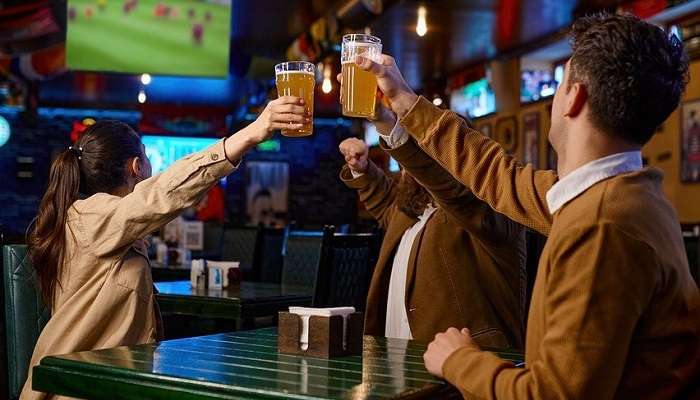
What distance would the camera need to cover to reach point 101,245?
244cm

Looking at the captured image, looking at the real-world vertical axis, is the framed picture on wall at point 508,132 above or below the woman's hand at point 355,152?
above

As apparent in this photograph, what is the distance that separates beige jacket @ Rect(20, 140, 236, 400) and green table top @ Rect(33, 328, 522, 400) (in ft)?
0.96

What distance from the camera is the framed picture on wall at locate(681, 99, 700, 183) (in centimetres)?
743

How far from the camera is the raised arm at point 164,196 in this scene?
7.78ft

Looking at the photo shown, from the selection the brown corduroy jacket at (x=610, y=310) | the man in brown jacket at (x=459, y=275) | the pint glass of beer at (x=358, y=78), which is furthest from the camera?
the man in brown jacket at (x=459, y=275)

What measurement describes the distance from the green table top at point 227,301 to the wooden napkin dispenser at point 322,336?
5.37 ft

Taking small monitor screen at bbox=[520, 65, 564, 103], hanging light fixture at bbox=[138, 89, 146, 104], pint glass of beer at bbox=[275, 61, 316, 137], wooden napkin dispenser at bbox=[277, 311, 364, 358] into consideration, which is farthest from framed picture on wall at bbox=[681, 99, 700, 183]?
hanging light fixture at bbox=[138, 89, 146, 104]

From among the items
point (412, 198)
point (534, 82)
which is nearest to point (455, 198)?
point (412, 198)

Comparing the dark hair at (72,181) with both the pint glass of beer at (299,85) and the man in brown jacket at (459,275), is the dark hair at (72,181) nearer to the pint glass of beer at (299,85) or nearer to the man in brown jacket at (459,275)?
the pint glass of beer at (299,85)

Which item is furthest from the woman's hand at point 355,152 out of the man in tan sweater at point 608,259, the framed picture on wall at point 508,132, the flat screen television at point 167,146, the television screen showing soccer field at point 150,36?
the flat screen television at point 167,146

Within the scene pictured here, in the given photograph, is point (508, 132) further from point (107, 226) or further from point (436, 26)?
point (107, 226)

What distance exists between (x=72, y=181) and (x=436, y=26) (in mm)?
6833

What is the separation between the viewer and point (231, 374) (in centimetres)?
181

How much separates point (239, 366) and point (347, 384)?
301mm
